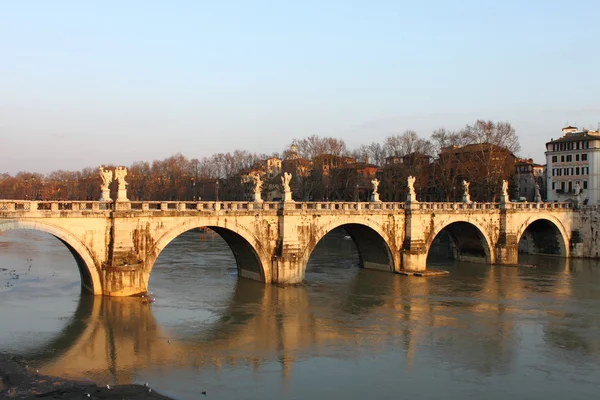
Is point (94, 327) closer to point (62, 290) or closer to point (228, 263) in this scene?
point (62, 290)

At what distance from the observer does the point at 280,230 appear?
30.1m

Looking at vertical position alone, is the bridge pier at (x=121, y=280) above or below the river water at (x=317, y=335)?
above

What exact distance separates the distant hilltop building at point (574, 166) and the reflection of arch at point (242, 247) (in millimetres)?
37958

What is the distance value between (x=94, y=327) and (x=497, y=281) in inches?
945

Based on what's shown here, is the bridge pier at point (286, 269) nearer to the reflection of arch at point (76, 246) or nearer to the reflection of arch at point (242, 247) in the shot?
the reflection of arch at point (242, 247)

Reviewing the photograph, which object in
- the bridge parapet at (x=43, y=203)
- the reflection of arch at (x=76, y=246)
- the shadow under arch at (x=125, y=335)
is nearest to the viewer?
the shadow under arch at (x=125, y=335)

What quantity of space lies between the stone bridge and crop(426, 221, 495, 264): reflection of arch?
3.0 inches

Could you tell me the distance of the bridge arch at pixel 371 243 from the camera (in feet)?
110

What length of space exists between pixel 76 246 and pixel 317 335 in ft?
35.7

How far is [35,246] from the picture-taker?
160ft

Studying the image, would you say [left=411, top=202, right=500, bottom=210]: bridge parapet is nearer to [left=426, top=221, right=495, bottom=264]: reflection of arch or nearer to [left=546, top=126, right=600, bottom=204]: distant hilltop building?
[left=426, top=221, right=495, bottom=264]: reflection of arch

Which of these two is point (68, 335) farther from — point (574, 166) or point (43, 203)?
point (574, 166)

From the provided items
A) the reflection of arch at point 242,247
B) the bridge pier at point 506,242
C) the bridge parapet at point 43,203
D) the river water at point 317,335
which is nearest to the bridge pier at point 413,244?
the river water at point 317,335

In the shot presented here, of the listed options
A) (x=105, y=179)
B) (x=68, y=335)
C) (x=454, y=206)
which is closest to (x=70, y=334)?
(x=68, y=335)
